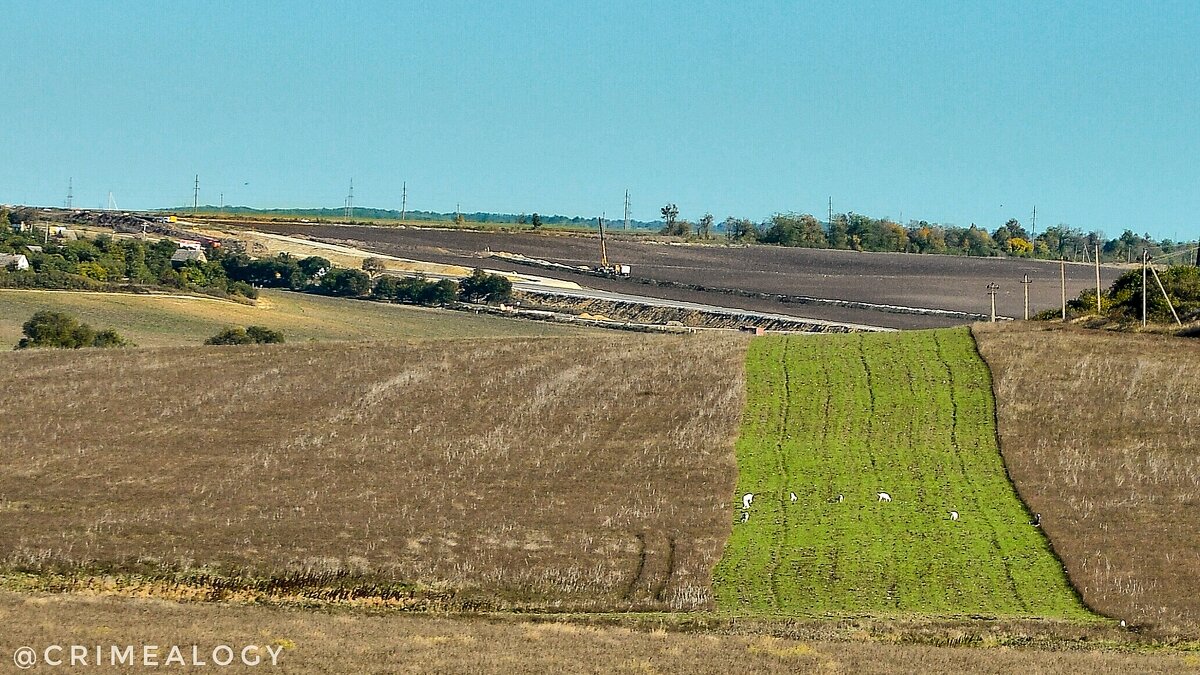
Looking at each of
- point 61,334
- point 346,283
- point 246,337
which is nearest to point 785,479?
point 246,337

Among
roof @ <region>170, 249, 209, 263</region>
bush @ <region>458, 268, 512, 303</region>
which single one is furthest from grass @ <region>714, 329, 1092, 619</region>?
roof @ <region>170, 249, 209, 263</region>

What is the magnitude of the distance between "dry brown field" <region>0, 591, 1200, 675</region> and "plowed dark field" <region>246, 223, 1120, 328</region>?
85.0 m

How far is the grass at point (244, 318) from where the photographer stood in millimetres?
94125

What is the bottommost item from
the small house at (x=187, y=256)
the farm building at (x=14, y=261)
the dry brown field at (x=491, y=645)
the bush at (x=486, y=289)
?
the dry brown field at (x=491, y=645)

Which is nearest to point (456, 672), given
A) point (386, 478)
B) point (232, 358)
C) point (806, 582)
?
point (806, 582)

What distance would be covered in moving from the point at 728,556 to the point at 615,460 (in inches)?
411

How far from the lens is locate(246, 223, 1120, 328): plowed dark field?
128 m

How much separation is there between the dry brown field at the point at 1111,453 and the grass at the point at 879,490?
89 centimetres

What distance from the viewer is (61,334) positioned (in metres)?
84.1

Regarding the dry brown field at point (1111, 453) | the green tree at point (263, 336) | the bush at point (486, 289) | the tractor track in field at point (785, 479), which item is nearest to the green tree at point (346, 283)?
the bush at point (486, 289)

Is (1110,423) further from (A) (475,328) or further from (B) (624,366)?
(A) (475,328)

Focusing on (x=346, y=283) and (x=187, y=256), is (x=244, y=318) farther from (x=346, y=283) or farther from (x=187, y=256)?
(x=187, y=256)

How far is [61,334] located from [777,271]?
276 ft

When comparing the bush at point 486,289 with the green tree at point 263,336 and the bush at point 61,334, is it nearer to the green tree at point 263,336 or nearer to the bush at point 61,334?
the green tree at point 263,336
